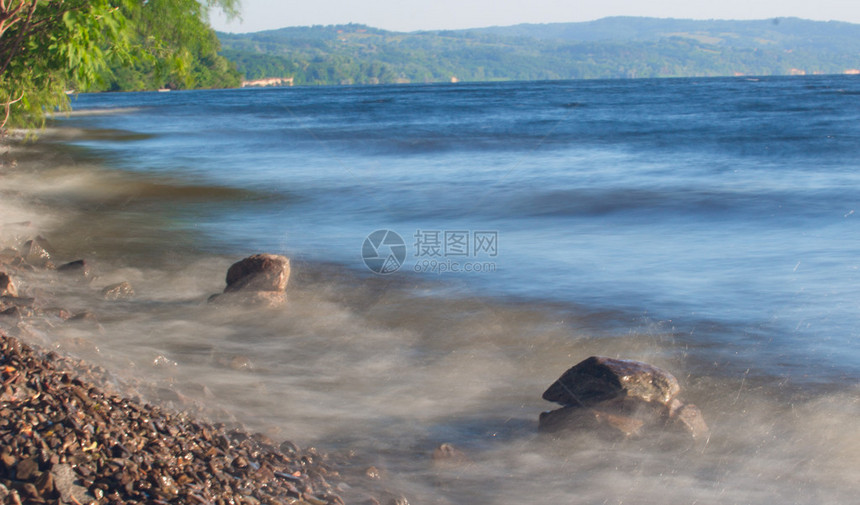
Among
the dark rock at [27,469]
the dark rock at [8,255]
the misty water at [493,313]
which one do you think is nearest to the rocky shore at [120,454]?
the dark rock at [27,469]

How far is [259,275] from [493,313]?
2564mm

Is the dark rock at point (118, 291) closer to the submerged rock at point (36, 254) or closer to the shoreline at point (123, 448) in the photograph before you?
the submerged rock at point (36, 254)

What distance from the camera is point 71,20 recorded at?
7.48m

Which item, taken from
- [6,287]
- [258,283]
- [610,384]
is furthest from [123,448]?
[258,283]

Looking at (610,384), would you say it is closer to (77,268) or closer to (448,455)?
(448,455)

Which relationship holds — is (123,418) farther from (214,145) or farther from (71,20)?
(214,145)

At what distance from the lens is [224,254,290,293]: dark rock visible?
8.25m

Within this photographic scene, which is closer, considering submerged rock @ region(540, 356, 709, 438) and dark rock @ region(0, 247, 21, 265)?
submerged rock @ region(540, 356, 709, 438)

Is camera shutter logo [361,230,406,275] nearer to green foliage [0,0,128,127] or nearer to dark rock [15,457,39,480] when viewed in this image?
green foliage [0,0,128,127]

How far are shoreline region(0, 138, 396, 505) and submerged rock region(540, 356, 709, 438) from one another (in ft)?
5.47

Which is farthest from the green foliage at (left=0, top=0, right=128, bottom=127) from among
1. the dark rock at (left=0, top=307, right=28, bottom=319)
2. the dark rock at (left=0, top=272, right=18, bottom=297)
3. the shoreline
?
the shoreline

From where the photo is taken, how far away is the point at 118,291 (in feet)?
27.3

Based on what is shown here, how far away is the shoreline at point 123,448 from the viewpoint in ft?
11.1

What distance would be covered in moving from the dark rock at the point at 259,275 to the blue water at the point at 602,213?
194 cm
